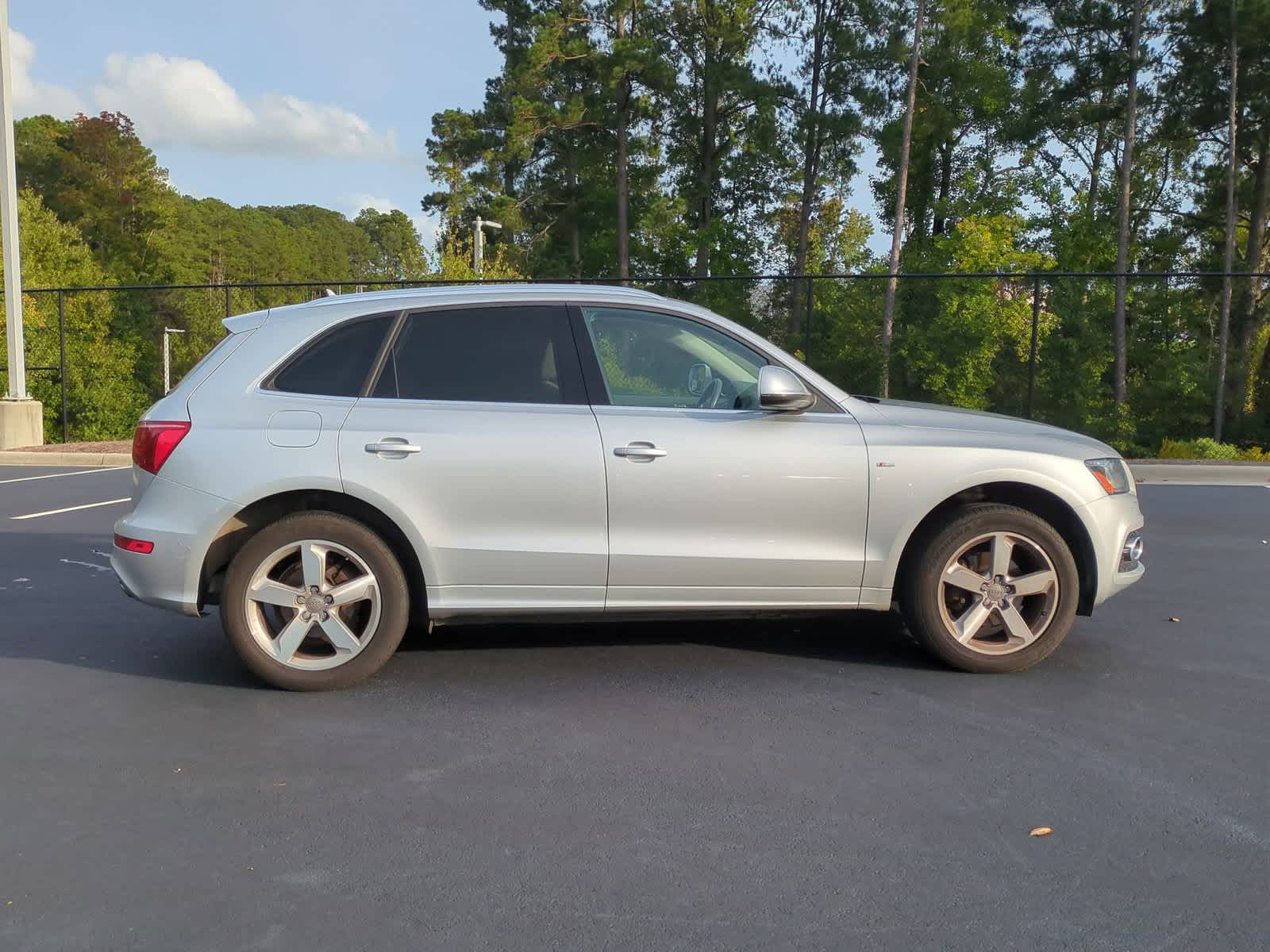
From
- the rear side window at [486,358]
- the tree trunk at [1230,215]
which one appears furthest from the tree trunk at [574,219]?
the rear side window at [486,358]

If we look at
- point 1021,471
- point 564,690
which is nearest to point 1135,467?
point 1021,471

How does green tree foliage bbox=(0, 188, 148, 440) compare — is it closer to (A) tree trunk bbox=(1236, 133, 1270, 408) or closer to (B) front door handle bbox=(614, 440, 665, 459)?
(A) tree trunk bbox=(1236, 133, 1270, 408)

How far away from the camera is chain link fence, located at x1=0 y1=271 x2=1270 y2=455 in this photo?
20.2 meters

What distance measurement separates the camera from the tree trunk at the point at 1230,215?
3528 centimetres

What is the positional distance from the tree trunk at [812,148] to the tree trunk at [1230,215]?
13.4 m

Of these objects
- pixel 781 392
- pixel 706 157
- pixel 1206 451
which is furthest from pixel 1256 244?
pixel 781 392

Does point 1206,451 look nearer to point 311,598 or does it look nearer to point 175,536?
point 311,598

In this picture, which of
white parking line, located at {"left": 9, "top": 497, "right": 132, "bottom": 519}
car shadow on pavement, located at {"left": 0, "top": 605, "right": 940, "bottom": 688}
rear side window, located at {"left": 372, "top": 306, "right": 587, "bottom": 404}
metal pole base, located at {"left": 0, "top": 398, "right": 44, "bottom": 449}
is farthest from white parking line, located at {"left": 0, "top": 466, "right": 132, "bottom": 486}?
rear side window, located at {"left": 372, "top": 306, "right": 587, "bottom": 404}

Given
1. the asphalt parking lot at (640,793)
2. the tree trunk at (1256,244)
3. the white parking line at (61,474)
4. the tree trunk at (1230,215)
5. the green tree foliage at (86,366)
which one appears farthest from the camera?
the green tree foliage at (86,366)

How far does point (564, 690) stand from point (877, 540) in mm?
1600

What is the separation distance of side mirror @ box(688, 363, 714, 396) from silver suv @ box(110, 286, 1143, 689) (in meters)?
0.01

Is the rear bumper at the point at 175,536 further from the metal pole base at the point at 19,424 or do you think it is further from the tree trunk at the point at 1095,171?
the tree trunk at the point at 1095,171

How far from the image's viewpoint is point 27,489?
13.1 metres

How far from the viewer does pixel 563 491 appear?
5145 millimetres
